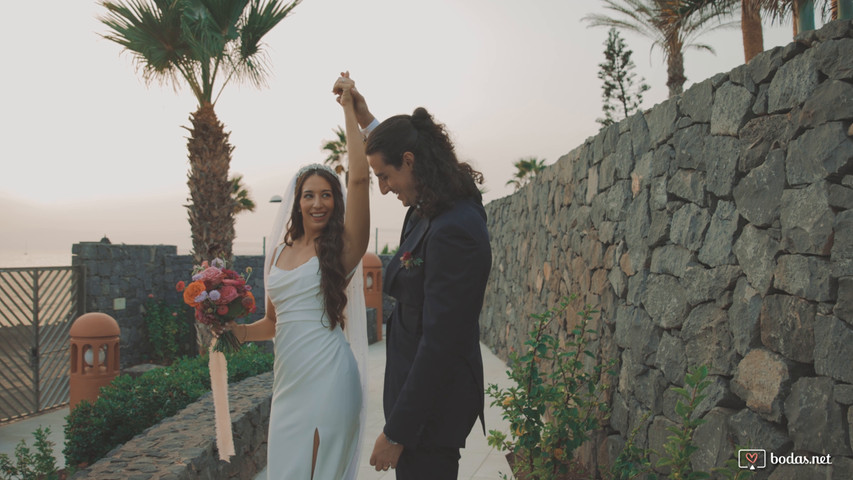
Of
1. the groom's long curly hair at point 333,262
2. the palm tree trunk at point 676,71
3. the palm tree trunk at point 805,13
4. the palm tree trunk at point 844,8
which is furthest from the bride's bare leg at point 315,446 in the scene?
the palm tree trunk at point 676,71

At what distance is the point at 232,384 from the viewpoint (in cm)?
591

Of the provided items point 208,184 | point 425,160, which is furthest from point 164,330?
point 425,160

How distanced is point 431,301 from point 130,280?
11.4 meters

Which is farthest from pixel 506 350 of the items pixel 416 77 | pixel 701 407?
pixel 701 407

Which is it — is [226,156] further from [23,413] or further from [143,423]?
[143,423]

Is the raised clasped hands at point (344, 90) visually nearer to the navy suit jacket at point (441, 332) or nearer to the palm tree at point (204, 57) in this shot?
the navy suit jacket at point (441, 332)

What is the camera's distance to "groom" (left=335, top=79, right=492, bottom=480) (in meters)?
1.76

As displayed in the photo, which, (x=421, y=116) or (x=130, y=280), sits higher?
(x=421, y=116)

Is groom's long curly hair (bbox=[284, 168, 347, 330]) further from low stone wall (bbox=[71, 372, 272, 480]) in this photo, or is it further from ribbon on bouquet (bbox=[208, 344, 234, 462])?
low stone wall (bbox=[71, 372, 272, 480])

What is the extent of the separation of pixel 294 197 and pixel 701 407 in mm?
2173

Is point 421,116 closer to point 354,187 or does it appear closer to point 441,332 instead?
point 354,187

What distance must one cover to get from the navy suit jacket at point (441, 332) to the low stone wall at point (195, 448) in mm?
2084

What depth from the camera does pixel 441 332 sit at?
1.74 metres

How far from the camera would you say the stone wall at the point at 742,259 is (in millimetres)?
2199
